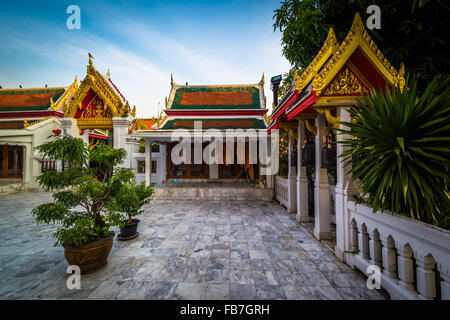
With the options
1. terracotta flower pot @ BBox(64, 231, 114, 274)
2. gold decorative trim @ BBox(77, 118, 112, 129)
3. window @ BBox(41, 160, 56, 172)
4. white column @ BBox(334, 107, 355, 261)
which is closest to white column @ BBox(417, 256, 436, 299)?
white column @ BBox(334, 107, 355, 261)

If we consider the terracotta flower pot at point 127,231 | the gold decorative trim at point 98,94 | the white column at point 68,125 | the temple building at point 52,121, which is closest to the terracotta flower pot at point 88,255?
the terracotta flower pot at point 127,231

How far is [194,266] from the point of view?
299 centimetres

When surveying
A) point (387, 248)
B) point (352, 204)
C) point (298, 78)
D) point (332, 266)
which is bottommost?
point (332, 266)

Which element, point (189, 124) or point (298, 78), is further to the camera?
point (189, 124)

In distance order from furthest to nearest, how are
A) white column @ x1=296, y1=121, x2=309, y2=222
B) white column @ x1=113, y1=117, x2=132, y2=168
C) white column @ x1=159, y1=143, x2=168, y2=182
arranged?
white column @ x1=159, y1=143, x2=168, y2=182 < white column @ x1=113, y1=117, x2=132, y2=168 < white column @ x1=296, y1=121, x2=309, y2=222

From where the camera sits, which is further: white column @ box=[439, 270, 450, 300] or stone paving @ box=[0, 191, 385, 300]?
stone paving @ box=[0, 191, 385, 300]

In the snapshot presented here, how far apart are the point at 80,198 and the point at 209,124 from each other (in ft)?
26.9

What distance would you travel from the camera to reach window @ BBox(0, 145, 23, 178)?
11938 mm

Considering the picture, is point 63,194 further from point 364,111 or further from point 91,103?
point 91,103

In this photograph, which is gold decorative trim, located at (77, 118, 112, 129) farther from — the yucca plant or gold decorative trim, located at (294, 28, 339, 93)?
the yucca plant

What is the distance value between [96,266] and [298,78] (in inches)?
195

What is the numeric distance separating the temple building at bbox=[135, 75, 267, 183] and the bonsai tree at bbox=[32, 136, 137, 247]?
7.33m

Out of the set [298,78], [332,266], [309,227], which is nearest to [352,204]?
[332,266]
